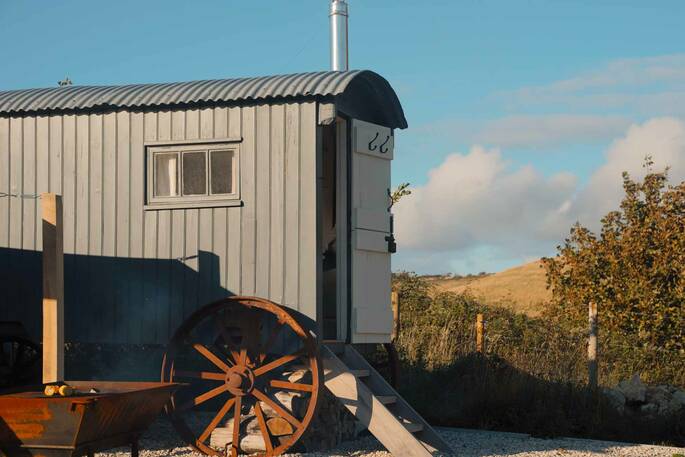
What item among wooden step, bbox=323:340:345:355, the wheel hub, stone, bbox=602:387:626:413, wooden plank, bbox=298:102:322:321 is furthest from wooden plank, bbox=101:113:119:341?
stone, bbox=602:387:626:413

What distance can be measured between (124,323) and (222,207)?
1724 mm

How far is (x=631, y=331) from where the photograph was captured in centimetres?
1811

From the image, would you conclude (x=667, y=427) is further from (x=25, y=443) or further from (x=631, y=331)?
(x=25, y=443)

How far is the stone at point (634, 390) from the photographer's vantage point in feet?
45.4

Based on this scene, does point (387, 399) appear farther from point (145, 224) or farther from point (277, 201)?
point (145, 224)

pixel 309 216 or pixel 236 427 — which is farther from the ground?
pixel 309 216

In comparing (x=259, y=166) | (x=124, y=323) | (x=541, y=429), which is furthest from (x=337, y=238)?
(x=541, y=429)

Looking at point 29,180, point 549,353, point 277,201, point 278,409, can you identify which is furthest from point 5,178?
point 549,353

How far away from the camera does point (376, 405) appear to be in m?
10.6

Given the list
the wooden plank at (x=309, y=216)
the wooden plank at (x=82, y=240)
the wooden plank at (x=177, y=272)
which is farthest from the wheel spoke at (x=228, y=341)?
the wooden plank at (x=82, y=240)

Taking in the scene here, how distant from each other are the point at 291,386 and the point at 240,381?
53cm

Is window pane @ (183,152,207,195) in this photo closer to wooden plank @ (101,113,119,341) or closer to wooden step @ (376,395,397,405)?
wooden plank @ (101,113,119,341)

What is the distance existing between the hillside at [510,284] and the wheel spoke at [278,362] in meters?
29.7

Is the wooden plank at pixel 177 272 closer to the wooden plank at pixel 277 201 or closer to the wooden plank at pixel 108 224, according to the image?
the wooden plank at pixel 108 224
